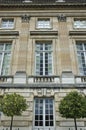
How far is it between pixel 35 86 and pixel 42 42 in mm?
4791

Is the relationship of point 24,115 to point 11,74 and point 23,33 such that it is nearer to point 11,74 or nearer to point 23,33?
point 11,74

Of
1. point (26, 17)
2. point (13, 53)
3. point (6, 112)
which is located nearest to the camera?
point (6, 112)

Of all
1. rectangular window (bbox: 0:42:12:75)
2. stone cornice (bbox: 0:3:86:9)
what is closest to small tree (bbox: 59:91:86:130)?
rectangular window (bbox: 0:42:12:75)

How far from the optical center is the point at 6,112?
481 inches

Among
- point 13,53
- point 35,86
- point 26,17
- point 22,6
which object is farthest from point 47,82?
point 22,6

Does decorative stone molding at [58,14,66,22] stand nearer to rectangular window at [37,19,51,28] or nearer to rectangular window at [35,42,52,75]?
rectangular window at [37,19,51,28]

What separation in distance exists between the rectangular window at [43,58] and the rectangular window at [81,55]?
→ 2226 mm

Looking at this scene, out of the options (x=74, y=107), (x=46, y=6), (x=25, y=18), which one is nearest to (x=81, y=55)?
(x=46, y=6)

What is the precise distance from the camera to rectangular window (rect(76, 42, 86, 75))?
16886 mm

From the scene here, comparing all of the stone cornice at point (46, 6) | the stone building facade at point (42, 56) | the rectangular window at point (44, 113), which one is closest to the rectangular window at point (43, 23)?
the stone building facade at point (42, 56)

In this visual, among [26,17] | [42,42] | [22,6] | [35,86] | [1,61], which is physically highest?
[22,6]

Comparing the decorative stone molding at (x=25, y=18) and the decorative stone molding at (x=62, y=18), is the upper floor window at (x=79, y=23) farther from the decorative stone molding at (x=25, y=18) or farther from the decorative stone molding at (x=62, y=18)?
the decorative stone molding at (x=25, y=18)

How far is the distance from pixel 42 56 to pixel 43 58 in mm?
284

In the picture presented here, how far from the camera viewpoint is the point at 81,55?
17844 mm
